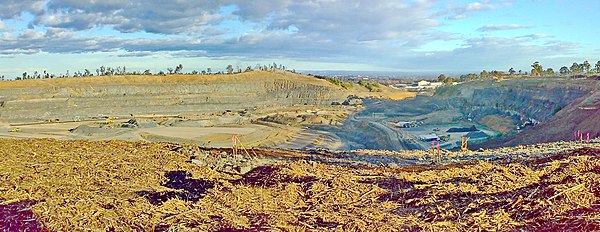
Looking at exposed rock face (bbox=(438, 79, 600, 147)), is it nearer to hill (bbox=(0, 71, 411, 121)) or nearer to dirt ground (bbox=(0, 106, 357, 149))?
dirt ground (bbox=(0, 106, 357, 149))

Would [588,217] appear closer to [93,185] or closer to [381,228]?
[381,228]

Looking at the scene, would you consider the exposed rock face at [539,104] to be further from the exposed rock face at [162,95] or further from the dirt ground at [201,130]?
the exposed rock face at [162,95]

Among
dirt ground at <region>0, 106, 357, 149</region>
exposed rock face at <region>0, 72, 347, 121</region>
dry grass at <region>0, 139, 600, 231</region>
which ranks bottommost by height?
dirt ground at <region>0, 106, 357, 149</region>

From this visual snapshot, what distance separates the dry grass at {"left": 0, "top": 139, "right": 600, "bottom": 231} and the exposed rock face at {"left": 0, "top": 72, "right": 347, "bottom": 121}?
181 ft

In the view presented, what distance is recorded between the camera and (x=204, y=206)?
7.28m

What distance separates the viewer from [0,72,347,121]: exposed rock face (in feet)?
203

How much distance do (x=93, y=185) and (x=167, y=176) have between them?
1457 mm

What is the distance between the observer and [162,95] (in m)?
71.6

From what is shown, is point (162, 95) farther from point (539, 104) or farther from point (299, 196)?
point (299, 196)

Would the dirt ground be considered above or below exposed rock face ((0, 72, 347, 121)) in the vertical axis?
below

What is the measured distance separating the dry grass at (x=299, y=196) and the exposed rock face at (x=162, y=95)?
5514 centimetres

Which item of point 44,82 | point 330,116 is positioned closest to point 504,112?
point 330,116

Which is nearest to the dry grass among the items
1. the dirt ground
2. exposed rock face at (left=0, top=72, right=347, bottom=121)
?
the dirt ground

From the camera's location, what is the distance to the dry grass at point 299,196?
6.14 meters
